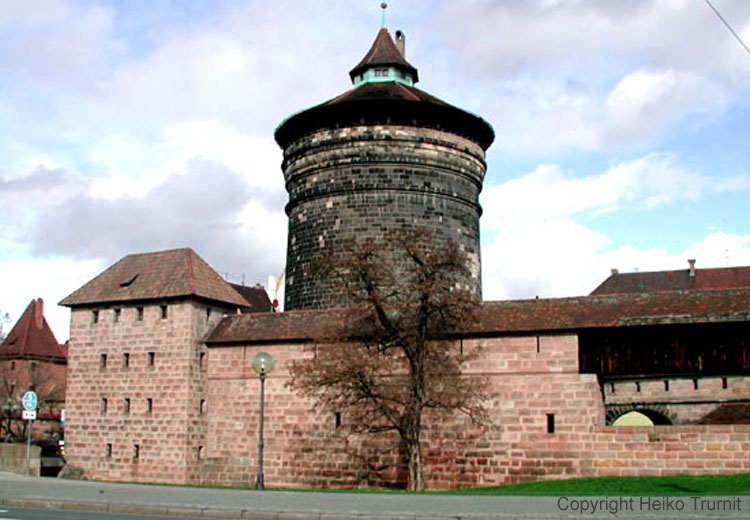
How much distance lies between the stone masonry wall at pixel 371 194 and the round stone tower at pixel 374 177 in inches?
1.5

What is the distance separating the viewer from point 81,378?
29.5 m

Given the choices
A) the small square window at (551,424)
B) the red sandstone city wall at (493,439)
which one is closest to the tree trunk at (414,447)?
the red sandstone city wall at (493,439)

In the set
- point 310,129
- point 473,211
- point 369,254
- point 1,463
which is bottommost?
point 1,463

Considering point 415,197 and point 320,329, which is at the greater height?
point 415,197

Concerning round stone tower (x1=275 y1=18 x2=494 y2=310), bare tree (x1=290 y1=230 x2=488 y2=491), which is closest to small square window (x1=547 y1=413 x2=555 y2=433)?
bare tree (x1=290 y1=230 x2=488 y2=491)

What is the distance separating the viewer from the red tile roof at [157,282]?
28703mm

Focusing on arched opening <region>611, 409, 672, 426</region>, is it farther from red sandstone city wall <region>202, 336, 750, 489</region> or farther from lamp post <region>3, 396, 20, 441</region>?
lamp post <region>3, 396, 20, 441</region>

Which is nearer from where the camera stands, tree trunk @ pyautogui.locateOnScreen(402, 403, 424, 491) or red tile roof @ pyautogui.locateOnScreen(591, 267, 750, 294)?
tree trunk @ pyautogui.locateOnScreen(402, 403, 424, 491)

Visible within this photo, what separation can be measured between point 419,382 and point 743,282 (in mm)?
37410

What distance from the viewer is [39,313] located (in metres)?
62.5

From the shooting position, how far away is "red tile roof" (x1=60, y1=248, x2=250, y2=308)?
94.2ft

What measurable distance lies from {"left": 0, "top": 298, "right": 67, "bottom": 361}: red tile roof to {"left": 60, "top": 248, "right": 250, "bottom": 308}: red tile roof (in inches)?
1264

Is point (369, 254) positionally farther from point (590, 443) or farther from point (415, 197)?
point (415, 197)

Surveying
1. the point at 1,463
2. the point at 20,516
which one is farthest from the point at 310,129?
the point at 20,516
